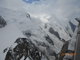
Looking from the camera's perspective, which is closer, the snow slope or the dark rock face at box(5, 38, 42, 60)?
the dark rock face at box(5, 38, 42, 60)

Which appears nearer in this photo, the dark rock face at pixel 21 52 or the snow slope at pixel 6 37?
the dark rock face at pixel 21 52

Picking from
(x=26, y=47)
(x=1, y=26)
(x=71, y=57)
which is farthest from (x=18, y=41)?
(x=71, y=57)

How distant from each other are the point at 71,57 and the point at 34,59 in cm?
4181

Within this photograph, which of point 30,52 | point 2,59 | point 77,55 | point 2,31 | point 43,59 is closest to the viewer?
point 77,55

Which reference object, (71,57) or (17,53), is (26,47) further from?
(71,57)

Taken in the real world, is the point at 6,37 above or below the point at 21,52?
below

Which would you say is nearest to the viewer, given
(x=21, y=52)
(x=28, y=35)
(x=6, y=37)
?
(x=21, y=52)

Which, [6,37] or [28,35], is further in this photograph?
[28,35]

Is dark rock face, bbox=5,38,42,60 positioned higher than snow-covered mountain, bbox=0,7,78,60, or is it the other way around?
dark rock face, bbox=5,38,42,60

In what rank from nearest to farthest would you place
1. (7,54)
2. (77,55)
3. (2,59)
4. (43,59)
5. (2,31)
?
(77,55)
(2,59)
(7,54)
(43,59)
(2,31)

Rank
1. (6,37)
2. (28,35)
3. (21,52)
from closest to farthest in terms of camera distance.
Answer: (21,52), (6,37), (28,35)

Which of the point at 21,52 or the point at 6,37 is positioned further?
the point at 6,37

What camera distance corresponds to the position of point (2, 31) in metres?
73.7

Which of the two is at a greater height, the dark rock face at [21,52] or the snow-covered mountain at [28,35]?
the dark rock face at [21,52]
